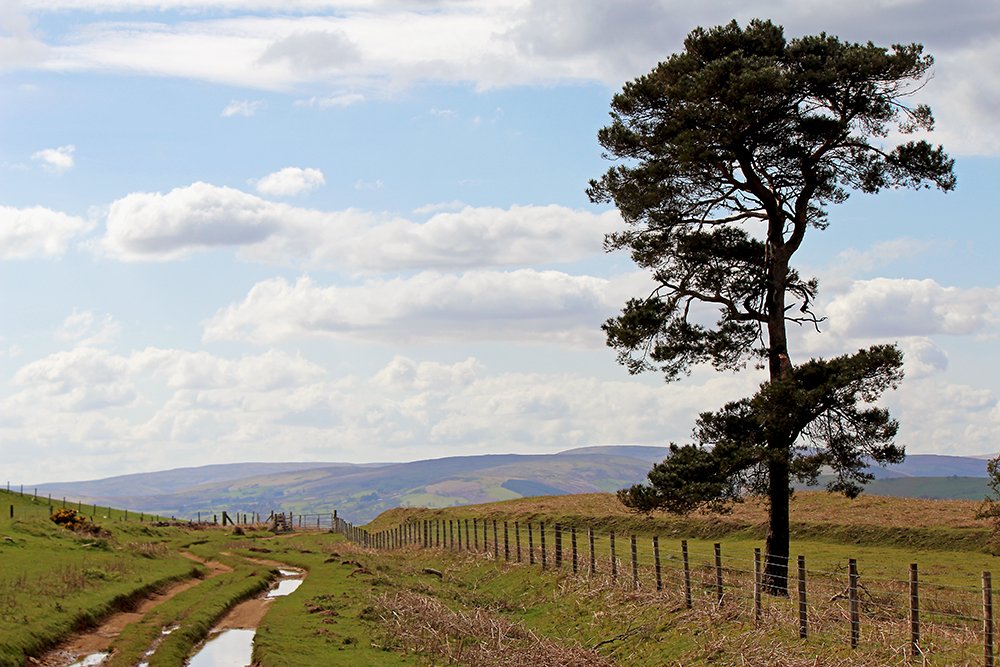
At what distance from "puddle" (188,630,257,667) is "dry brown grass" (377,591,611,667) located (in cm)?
378

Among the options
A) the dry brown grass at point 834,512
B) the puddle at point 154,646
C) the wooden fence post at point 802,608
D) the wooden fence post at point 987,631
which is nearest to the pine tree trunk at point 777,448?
the wooden fence post at point 802,608

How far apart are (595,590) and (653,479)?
4.27 metres

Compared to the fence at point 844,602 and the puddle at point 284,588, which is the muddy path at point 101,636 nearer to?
the puddle at point 284,588

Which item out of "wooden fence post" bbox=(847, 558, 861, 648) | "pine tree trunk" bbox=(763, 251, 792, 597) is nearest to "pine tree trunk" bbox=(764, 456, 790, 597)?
"pine tree trunk" bbox=(763, 251, 792, 597)

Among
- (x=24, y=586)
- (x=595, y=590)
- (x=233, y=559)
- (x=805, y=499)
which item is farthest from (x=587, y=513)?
(x=24, y=586)

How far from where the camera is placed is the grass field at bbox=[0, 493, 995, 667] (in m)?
23.9

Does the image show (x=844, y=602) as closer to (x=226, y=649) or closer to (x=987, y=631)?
(x=987, y=631)

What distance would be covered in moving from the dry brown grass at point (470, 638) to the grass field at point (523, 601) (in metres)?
0.08

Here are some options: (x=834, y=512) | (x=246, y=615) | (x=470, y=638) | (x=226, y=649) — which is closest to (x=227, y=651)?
(x=226, y=649)

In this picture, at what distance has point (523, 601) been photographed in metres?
36.7

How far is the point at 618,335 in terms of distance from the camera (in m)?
34.0


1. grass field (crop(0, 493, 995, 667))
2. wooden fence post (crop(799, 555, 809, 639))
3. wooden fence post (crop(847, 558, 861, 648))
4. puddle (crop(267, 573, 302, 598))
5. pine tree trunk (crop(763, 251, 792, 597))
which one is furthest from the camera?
puddle (crop(267, 573, 302, 598))

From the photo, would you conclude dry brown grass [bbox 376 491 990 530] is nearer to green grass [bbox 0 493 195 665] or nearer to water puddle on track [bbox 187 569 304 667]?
green grass [bbox 0 493 195 665]

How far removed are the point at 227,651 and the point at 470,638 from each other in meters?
6.05
